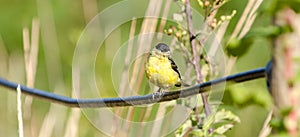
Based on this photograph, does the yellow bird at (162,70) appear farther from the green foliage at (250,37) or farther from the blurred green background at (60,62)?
the green foliage at (250,37)

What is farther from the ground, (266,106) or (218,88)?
(218,88)

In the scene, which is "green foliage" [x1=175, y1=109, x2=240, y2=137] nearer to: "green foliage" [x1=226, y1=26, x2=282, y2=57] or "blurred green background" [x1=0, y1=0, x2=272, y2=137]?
"blurred green background" [x1=0, y1=0, x2=272, y2=137]

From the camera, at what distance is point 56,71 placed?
2.82 metres

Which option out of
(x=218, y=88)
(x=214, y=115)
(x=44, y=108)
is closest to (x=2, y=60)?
(x=44, y=108)

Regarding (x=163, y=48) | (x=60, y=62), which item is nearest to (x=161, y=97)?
(x=163, y=48)

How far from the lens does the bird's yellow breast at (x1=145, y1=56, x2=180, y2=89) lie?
119 centimetres

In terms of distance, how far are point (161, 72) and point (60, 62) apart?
76.9 inches

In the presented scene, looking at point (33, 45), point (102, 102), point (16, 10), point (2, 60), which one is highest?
point (16, 10)

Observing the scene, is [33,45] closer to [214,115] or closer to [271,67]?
[214,115]

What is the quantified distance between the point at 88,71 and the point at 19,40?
2.02 m

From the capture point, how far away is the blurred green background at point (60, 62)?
1.86 m

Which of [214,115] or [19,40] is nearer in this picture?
[214,115]

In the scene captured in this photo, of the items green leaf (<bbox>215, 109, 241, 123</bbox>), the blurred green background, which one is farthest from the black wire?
green leaf (<bbox>215, 109, 241, 123</bbox>)

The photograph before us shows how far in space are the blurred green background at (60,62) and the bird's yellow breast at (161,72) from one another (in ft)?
0.53
